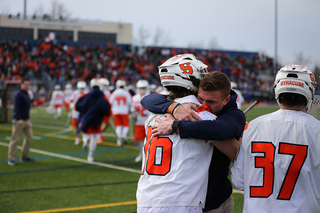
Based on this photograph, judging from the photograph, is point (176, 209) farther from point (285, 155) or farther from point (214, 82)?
point (214, 82)

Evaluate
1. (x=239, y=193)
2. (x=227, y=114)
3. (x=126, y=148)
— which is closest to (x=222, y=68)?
(x=126, y=148)

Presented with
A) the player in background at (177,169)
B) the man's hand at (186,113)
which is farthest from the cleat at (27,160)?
the man's hand at (186,113)

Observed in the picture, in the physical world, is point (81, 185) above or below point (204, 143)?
below

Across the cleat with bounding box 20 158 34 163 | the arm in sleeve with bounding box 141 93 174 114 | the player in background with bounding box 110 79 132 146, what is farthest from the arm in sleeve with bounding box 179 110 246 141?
the player in background with bounding box 110 79 132 146

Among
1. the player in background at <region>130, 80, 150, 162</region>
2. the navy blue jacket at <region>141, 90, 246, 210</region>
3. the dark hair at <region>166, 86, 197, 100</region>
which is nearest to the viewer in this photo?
the navy blue jacket at <region>141, 90, 246, 210</region>

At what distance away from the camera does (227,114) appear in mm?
2473

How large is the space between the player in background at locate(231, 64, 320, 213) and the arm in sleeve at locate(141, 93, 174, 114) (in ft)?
2.04

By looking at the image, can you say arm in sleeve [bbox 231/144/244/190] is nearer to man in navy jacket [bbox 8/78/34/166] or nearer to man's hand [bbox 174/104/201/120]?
man's hand [bbox 174/104/201/120]

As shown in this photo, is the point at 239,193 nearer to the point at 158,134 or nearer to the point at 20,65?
the point at 158,134

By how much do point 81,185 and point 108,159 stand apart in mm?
2933

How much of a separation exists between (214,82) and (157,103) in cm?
53

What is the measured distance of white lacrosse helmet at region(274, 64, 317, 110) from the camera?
226cm

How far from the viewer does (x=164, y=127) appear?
7.86 ft

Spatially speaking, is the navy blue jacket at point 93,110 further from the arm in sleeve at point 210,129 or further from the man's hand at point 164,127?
the arm in sleeve at point 210,129
